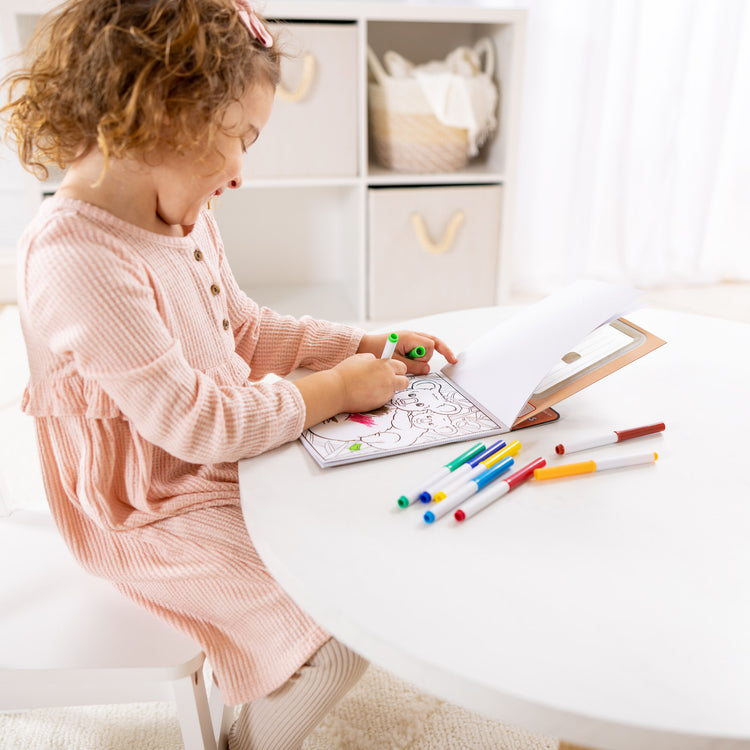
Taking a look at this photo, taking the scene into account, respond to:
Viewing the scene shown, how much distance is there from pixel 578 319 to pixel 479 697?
0.40m

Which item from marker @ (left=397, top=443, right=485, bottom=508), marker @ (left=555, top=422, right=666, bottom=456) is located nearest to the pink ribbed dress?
marker @ (left=397, top=443, right=485, bottom=508)

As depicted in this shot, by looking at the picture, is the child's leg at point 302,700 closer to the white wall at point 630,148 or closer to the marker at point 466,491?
the marker at point 466,491

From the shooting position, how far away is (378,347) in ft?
2.76

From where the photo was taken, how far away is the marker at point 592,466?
0.58 meters

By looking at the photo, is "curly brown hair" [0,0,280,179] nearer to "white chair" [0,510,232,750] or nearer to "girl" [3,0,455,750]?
"girl" [3,0,455,750]

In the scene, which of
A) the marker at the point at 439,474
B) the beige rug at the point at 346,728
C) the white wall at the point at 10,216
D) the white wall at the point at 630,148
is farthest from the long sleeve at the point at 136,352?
the white wall at the point at 10,216

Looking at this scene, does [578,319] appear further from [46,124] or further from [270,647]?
[46,124]

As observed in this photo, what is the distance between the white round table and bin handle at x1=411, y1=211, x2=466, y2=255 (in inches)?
47.7

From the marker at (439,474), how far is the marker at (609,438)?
A: 0.07 meters

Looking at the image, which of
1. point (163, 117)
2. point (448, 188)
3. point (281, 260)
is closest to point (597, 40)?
point (448, 188)

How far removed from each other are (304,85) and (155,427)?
127 centimetres

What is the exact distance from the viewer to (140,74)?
1.89ft

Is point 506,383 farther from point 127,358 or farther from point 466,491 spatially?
point 127,358

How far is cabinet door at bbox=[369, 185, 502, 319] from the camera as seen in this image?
1806 millimetres
